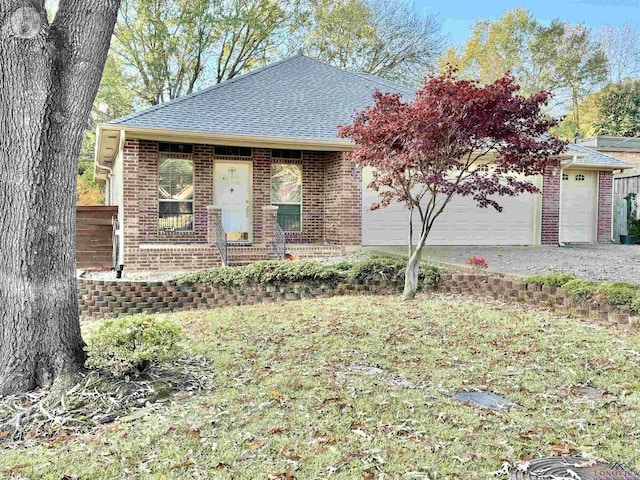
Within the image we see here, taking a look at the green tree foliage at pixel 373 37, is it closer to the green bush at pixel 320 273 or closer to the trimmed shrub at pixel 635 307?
the green bush at pixel 320 273

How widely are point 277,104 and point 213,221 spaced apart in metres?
3.80

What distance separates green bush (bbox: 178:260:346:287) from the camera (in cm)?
834

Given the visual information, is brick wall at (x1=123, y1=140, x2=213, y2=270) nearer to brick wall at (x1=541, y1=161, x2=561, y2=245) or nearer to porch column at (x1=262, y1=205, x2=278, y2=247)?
porch column at (x1=262, y1=205, x2=278, y2=247)

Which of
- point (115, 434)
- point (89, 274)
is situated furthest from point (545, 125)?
point (89, 274)

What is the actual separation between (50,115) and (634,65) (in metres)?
31.9

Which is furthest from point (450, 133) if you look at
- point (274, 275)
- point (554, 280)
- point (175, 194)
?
point (175, 194)

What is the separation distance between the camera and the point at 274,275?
27.4 ft

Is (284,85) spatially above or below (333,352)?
above

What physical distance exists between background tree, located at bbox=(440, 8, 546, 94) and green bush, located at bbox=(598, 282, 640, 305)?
79.9ft

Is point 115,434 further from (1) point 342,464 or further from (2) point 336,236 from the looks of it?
(2) point 336,236

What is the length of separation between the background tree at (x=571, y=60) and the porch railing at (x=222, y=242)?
23.6m

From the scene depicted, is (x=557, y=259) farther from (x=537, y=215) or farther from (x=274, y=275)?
(x=274, y=275)

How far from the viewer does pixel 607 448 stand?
2723 mm

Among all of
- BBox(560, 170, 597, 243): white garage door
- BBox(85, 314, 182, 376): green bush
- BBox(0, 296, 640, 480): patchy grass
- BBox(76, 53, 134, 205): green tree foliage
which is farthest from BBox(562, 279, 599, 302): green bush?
BBox(76, 53, 134, 205): green tree foliage
